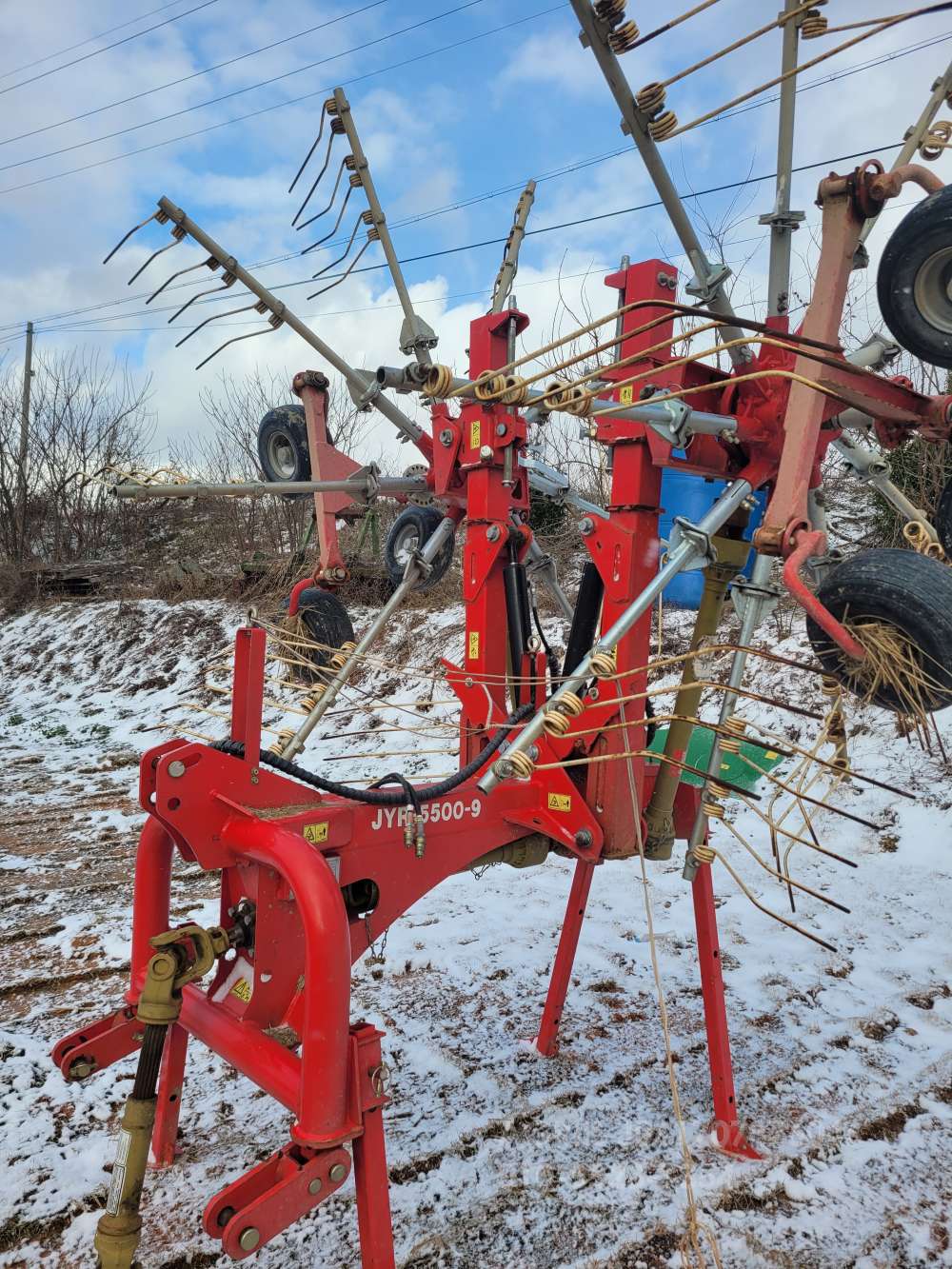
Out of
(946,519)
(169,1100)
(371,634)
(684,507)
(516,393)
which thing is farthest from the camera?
(371,634)

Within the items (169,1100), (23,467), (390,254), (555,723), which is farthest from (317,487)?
(23,467)

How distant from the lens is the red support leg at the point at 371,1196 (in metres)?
1.82

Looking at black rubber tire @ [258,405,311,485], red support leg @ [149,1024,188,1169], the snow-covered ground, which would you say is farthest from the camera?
black rubber tire @ [258,405,311,485]

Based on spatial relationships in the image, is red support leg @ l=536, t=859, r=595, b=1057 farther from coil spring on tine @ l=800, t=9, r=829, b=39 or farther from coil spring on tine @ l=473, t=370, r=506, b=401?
coil spring on tine @ l=800, t=9, r=829, b=39

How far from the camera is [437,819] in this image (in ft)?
8.16

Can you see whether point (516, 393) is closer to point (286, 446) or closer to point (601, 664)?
point (601, 664)

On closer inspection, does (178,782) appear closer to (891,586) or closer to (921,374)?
(891,586)

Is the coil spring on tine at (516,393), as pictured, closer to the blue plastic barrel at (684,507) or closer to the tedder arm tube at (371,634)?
the blue plastic barrel at (684,507)

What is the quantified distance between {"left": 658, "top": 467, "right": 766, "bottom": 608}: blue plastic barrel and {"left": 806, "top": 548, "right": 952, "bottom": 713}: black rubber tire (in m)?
0.69

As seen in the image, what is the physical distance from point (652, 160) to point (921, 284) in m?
0.87

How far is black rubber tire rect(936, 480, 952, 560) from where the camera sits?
97.0 inches

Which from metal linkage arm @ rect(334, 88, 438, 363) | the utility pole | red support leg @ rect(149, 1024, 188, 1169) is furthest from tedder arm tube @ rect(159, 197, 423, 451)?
the utility pole

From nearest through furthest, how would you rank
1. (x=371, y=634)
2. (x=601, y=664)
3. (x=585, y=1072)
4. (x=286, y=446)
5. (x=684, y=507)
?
(x=601, y=664) → (x=684, y=507) → (x=585, y=1072) → (x=371, y=634) → (x=286, y=446)

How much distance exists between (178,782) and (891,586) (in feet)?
A: 5.87
